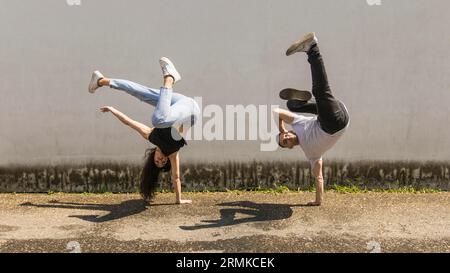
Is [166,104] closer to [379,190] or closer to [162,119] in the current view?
[162,119]

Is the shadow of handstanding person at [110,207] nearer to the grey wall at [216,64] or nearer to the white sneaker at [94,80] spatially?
the grey wall at [216,64]

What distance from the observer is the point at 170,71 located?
15.1 feet

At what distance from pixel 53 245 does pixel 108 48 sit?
227cm

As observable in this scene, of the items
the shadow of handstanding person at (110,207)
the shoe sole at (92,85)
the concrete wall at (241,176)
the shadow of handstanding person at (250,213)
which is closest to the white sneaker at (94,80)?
the shoe sole at (92,85)

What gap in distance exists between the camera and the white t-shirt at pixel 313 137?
4555mm

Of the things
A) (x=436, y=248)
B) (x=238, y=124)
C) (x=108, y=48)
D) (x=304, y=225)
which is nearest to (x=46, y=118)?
(x=108, y=48)

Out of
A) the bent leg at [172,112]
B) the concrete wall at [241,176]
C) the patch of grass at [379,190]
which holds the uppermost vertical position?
the bent leg at [172,112]

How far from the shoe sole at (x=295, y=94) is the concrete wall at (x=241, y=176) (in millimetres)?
950

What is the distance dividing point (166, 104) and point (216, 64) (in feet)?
3.23

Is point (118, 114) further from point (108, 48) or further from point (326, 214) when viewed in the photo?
point (326, 214)

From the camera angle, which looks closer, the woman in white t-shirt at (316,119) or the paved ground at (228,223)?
the paved ground at (228,223)

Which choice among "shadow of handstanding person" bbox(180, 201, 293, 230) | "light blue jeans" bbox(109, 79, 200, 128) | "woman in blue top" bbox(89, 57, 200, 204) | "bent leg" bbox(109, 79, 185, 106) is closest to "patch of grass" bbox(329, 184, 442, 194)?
"shadow of handstanding person" bbox(180, 201, 293, 230)

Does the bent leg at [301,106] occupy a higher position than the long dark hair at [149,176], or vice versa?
the bent leg at [301,106]

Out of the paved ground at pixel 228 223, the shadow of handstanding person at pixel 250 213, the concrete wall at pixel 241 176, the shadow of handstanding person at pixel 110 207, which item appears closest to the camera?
the paved ground at pixel 228 223
